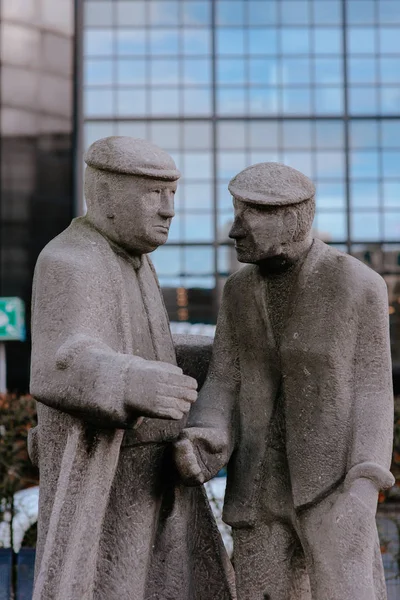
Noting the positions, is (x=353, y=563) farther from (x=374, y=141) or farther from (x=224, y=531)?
(x=374, y=141)

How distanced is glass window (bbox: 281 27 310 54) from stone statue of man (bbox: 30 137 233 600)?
60.8 feet

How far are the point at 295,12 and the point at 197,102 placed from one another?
2484 millimetres

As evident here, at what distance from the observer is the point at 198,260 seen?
22.6 meters

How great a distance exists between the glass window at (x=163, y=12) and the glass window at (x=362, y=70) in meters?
3.38

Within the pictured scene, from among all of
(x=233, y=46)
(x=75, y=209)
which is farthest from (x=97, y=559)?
(x=233, y=46)

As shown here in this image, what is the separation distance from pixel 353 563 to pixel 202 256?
18359 mm

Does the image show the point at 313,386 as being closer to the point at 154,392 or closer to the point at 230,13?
the point at 154,392

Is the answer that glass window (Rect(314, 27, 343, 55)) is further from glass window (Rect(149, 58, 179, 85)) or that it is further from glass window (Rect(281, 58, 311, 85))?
glass window (Rect(149, 58, 179, 85))

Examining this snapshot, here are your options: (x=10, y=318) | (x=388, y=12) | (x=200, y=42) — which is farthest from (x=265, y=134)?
(x=10, y=318)

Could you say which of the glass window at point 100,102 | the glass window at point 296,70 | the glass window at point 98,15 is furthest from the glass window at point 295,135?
the glass window at point 98,15

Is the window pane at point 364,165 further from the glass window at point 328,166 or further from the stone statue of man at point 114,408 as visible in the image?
the stone statue of man at point 114,408

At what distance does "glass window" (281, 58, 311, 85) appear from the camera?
22656 mm

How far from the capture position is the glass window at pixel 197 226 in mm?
22625

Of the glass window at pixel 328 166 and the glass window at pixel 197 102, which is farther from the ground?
the glass window at pixel 197 102
